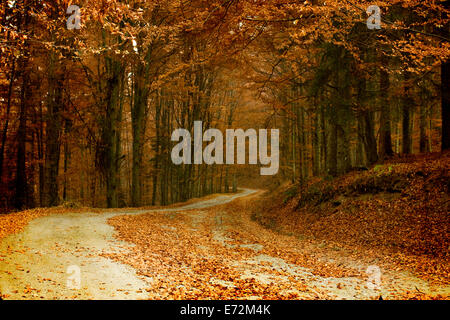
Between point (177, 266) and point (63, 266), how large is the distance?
212cm

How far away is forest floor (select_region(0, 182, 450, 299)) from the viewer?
4.40 m

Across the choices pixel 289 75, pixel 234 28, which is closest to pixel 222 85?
pixel 289 75

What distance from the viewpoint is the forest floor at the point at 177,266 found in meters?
4.40

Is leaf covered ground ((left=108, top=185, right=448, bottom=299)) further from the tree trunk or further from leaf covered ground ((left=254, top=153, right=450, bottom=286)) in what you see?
the tree trunk

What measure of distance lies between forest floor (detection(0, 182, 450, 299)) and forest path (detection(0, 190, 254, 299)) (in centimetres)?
1

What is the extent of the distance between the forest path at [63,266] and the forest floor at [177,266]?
0.05 ft

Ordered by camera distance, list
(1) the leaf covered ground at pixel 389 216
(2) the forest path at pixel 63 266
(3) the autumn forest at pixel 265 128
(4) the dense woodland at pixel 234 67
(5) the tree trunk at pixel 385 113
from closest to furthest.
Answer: (2) the forest path at pixel 63 266 < (3) the autumn forest at pixel 265 128 < (1) the leaf covered ground at pixel 389 216 < (4) the dense woodland at pixel 234 67 < (5) the tree trunk at pixel 385 113

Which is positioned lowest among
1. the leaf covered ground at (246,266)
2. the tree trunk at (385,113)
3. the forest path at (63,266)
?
the leaf covered ground at (246,266)

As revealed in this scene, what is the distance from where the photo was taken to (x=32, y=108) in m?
17.0

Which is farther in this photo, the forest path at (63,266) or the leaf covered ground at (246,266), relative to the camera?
the leaf covered ground at (246,266)

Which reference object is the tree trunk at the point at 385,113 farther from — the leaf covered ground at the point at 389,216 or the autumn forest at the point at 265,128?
the leaf covered ground at the point at 389,216

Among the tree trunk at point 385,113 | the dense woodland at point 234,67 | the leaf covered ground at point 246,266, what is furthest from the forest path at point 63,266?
the tree trunk at point 385,113

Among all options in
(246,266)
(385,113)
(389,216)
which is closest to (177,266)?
(246,266)
